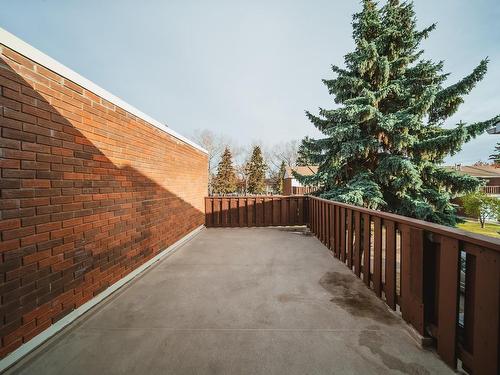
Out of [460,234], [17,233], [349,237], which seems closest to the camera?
[460,234]

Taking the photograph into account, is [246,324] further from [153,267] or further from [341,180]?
[341,180]

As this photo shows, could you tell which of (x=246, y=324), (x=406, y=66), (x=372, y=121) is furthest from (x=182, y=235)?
(x=406, y=66)

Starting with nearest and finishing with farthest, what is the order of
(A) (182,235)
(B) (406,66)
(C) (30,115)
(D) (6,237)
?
(D) (6,237) → (C) (30,115) → (A) (182,235) → (B) (406,66)

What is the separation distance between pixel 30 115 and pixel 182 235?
427 cm

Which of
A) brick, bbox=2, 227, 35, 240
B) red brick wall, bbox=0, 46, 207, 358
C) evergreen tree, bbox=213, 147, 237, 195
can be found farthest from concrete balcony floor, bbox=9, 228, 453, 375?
evergreen tree, bbox=213, 147, 237, 195

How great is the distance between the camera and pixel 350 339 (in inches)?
78.2

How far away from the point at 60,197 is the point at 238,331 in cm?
224

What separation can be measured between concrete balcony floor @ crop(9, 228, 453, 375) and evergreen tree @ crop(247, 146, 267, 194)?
33759mm

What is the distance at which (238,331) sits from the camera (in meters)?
2.11

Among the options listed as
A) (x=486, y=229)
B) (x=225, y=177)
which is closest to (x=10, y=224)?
(x=486, y=229)

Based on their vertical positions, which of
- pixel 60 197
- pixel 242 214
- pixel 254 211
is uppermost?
pixel 60 197

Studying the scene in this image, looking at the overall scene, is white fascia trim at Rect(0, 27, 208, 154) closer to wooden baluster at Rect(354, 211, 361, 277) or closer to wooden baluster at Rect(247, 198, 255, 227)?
wooden baluster at Rect(354, 211, 361, 277)

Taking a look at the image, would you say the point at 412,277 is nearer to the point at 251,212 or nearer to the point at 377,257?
the point at 377,257

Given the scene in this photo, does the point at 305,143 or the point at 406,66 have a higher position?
the point at 406,66
